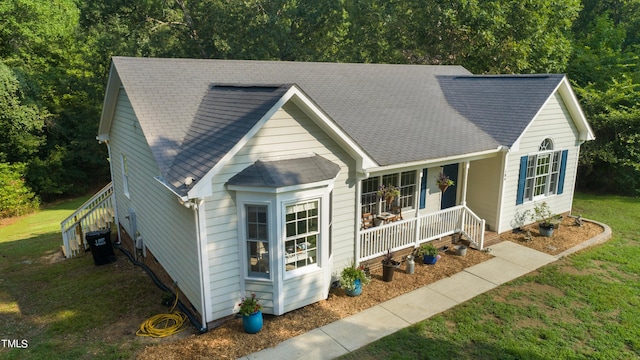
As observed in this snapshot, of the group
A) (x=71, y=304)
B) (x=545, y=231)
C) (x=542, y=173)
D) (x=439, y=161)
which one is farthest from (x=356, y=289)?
(x=542, y=173)

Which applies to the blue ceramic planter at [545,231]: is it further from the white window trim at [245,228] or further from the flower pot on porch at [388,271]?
the white window trim at [245,228]

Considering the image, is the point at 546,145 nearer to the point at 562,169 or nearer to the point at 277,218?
the point at 562,169

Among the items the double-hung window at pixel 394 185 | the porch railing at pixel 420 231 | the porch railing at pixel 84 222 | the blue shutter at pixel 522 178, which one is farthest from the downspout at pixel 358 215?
the porch railing at pixel 84 222

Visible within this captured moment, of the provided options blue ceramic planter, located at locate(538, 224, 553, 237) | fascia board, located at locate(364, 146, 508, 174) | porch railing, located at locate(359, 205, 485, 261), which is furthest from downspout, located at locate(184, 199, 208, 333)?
blue ceramic planter, located at locate(538, 224, 553, 237)

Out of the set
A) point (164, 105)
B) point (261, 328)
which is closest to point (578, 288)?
point (261, 328)

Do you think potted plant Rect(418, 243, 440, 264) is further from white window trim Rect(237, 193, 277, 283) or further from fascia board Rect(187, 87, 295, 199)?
fascia board Rect(187, 87, 295, 199)

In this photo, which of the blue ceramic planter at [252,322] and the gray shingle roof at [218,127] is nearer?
the gray shingle roof at [218,127]
